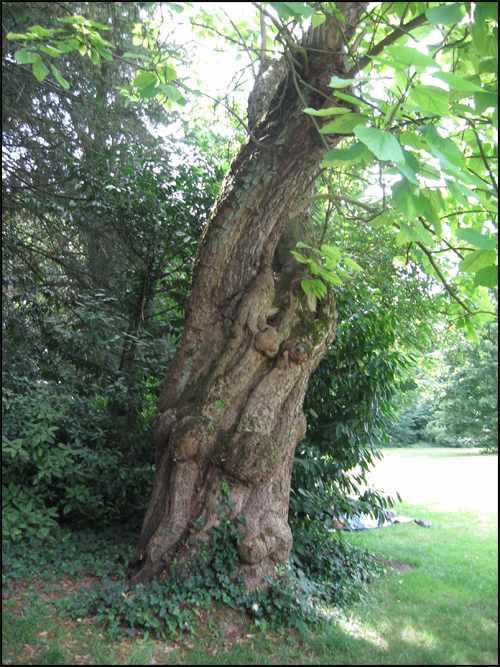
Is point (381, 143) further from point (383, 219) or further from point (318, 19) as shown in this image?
point (383, 219)

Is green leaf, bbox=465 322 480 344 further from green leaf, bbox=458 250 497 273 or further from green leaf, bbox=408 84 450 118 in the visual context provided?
green leaf, bbox=408 84 450 118

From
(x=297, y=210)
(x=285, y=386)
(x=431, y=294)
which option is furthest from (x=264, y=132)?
(x=431, y=294)

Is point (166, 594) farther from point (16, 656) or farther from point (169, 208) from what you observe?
point (169, 208)

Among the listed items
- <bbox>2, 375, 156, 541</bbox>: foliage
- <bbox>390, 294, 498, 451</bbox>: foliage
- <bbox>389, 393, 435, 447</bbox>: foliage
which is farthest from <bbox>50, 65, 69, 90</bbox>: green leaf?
<bbox>389, 393, 435, 447</bbox>: foliage

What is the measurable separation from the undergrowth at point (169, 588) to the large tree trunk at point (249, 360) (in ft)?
0.41

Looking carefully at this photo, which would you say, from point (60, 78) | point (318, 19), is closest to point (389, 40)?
point (318, 19)

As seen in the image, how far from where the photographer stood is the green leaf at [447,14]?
171 centimetres

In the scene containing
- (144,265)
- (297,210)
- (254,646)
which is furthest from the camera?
(144,265)

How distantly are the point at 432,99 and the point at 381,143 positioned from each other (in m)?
0.34

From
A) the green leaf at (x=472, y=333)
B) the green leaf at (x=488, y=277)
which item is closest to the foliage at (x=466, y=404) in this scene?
the green leaf at (x=472, y=333)

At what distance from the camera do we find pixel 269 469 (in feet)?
11.7

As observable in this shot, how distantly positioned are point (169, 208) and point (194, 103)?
3.44 metres

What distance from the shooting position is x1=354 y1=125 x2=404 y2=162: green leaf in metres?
1.42

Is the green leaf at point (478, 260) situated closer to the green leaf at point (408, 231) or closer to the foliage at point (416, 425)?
the green leaf at point (408, 231)
